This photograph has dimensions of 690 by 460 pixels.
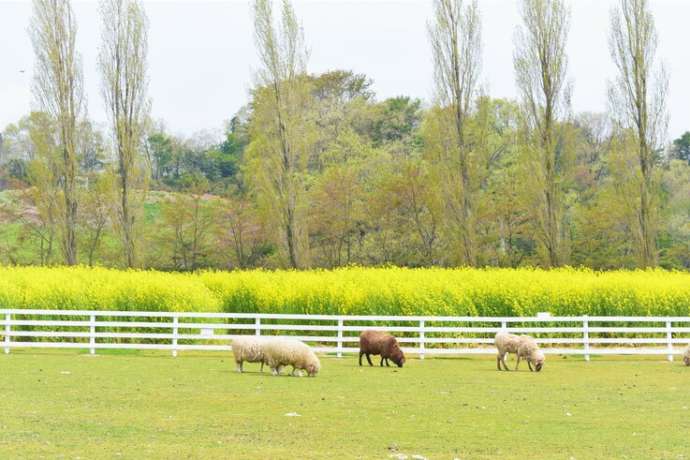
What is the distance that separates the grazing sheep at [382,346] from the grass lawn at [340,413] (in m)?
0.50

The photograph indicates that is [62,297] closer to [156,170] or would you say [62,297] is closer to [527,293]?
[527,293]

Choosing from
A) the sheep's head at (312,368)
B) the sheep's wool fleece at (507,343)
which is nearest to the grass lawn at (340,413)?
the sheep's head at (312,368)

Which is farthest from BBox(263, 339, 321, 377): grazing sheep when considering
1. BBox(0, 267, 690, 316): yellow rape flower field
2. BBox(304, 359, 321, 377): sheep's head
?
BBox(0, 267, 690, 316): yellow rape flower field

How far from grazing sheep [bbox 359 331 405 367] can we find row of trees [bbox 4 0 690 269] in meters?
21.3

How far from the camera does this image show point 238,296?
115 ft

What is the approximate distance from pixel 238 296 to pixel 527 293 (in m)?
9.01

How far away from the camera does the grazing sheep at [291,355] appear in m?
21.2

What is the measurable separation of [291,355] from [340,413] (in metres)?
6.25

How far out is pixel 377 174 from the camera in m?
64.4

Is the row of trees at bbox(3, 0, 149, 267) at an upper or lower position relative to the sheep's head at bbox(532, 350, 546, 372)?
upper

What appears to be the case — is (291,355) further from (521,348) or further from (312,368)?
(521,348)

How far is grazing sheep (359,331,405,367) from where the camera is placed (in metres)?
24.3

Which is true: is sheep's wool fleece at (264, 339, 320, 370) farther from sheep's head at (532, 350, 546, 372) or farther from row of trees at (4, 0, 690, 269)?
row of trees at (4, 0, 690, 269)

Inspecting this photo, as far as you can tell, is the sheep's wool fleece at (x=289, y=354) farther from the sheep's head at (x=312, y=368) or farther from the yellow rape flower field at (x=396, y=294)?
the yellow rape flower field at (x=396, y=294)
